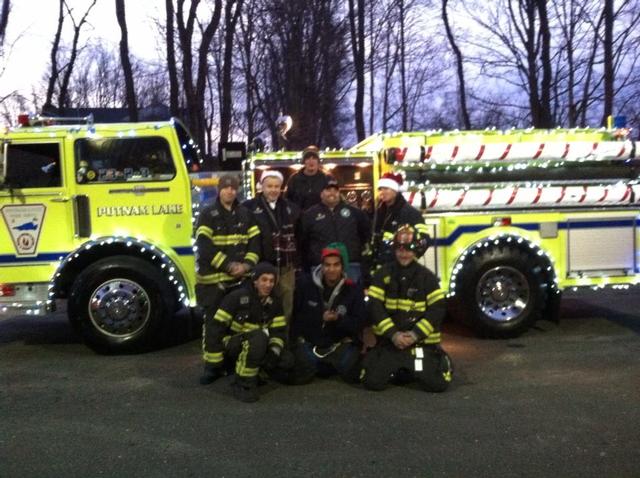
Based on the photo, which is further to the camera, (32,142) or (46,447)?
(32,142)

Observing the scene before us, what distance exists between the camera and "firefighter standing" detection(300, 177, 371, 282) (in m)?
6.38

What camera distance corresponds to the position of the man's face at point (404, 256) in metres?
5.72

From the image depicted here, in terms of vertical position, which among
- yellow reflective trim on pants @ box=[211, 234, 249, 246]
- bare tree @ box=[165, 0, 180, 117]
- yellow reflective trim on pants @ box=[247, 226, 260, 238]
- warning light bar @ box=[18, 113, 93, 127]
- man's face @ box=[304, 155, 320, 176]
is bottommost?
yellow reflective trim on pants @ box=[211, 234, 249, 246]

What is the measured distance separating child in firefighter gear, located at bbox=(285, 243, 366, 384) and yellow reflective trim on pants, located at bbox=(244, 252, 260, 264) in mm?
479

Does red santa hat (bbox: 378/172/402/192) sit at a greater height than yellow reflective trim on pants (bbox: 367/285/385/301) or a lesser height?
greater

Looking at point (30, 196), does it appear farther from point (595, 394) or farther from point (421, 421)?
point (595, 394)

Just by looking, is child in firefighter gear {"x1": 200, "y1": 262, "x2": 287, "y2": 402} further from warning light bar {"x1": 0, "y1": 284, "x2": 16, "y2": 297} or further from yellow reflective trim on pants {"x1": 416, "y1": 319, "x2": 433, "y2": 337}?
warning light bar {"x1": 0, "y1": 284, "x2": 16, "y2": 297}

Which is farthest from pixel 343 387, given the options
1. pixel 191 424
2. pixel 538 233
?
pixel 538 233

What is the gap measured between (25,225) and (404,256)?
3815 mm

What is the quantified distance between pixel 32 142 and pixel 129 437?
3535mm

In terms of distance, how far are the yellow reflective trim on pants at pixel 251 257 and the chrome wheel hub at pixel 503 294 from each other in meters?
Answer: 2.51

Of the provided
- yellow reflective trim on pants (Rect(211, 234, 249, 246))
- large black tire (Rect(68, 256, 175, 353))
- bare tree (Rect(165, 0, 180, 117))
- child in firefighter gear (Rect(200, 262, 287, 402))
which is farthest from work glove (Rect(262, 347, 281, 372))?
bare tree (Rect(165, 0, 180, 117))

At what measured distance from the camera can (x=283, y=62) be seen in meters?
22.3

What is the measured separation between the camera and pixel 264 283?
5586 millimetres
